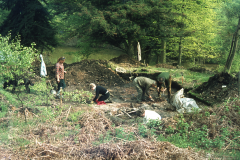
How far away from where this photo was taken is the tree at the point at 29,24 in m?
15.3

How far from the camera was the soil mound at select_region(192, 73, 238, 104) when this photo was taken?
7832 mm

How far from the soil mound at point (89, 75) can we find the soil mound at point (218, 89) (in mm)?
4909

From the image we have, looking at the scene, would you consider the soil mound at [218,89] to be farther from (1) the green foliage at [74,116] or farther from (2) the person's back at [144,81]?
(1) the green foliage at [74,116]

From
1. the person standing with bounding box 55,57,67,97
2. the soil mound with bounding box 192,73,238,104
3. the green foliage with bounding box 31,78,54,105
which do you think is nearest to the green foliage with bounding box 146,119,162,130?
the green foliage with bounding box 31,78,54,105

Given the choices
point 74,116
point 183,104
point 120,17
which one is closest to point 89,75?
point 120,17

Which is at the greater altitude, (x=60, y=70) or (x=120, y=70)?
(x=60, y=70)

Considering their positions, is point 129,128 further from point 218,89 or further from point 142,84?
point 218,89

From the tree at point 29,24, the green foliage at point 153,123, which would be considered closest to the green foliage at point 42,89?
the green foliage at point 153,123

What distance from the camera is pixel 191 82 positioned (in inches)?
431

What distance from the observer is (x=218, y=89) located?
27.9 ft

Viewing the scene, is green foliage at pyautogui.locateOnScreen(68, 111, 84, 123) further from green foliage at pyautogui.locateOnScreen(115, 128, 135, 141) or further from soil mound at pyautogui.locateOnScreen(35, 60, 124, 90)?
soil mound at pyautogui.locateOnScreen(35, 60, 124, 90)

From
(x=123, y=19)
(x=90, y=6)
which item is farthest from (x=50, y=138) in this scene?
(x=90, y=6)

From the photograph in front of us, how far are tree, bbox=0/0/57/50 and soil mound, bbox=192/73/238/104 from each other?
1219cm

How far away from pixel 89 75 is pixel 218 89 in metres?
7.41
